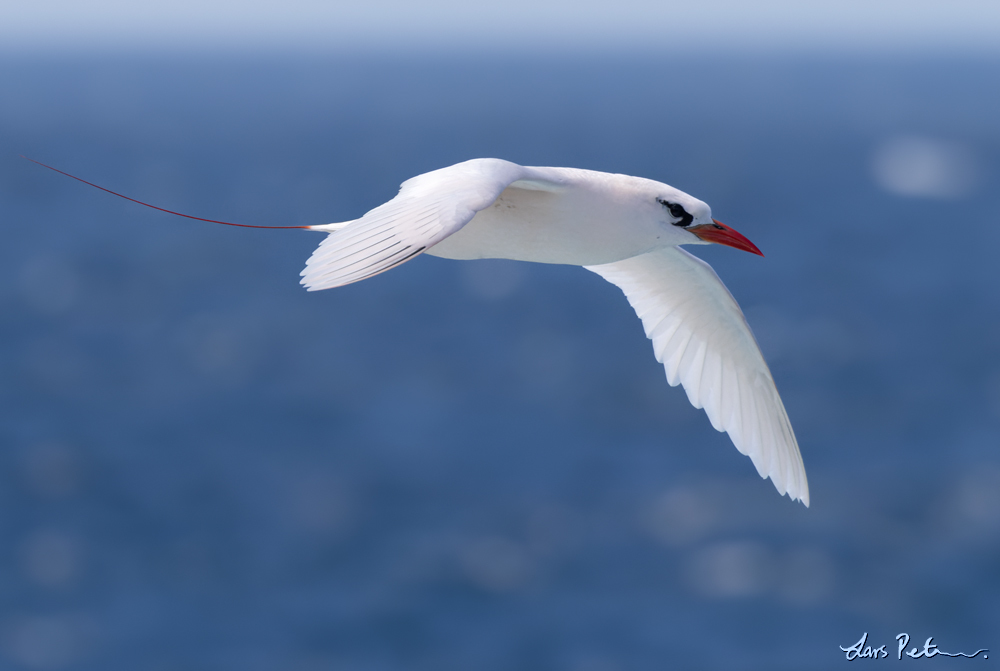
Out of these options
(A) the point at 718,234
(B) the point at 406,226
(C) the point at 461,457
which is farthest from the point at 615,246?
(C) the point at 461,457

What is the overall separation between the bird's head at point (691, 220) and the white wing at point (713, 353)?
1758 millimetres

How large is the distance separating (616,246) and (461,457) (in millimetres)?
34968

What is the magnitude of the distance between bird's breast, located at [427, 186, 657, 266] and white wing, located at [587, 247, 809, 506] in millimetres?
2036

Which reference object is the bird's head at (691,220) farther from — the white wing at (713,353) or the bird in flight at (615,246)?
the white wing at (713,353)

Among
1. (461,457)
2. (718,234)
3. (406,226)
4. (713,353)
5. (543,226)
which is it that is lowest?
(406,226)

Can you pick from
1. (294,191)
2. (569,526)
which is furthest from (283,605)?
(294,191)

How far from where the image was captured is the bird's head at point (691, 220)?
776 cm

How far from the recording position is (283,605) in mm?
37031

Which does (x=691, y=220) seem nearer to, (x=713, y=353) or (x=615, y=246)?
(x=615, y=246)

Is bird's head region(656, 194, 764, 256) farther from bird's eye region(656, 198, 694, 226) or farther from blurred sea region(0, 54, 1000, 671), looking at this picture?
blurred sea region(0, 54, 1000, 671)

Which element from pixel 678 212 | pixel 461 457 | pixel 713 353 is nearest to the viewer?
pixel 678 212

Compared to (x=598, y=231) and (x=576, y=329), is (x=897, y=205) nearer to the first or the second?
(x=576, y=329)

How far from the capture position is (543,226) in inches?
302

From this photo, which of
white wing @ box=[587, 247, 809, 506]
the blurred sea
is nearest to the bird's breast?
white wing @ box=[587, 247, 809, 506]
